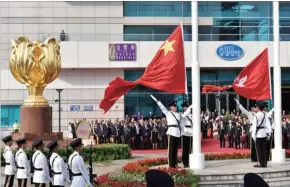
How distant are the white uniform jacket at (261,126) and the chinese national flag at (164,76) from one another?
178 centimetres

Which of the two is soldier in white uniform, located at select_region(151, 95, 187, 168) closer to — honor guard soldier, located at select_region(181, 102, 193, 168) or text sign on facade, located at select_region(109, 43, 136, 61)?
honor guard soldier, located at select_region(181, 102, 193, 168)

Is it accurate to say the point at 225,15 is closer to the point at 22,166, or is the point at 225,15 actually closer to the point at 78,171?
the point at 22,166

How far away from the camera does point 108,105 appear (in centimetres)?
1095

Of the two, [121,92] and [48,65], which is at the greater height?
[48,65]

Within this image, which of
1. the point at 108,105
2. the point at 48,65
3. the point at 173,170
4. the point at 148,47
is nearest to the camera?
the point at 173,170

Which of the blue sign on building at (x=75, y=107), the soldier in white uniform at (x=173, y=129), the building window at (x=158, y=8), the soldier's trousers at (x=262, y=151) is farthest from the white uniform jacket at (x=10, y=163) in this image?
the building window at (x=158, y=8)

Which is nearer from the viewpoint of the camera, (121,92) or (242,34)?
(121,92)

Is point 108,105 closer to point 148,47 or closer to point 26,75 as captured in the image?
point 26,75

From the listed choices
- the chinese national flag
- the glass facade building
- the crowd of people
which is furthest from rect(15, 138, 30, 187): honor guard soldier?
the glass facade building

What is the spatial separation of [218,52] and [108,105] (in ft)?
62.0

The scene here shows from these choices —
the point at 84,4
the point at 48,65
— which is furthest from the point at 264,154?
the point at 84,4

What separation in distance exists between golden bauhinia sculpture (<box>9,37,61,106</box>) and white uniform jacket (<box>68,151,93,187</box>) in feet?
33.5

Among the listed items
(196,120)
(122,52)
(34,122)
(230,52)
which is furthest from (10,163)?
(230,52)

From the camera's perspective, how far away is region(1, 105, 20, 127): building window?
29.7 meters
